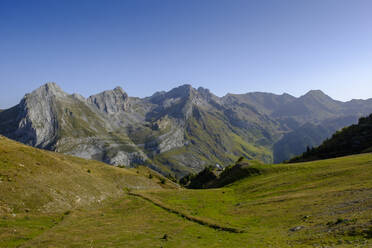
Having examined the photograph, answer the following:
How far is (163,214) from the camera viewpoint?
4772 centimetres

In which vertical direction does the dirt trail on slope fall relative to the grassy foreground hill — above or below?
below

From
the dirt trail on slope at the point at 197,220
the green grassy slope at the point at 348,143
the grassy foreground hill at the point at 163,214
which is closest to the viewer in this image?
the grassy foreground hill at the point at 163,214

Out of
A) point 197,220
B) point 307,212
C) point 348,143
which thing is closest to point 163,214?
point 197,220

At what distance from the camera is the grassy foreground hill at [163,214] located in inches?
1133

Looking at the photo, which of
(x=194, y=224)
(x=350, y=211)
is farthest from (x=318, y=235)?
(x=194, y=224)

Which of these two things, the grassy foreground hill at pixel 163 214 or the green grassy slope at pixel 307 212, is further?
the grassy foreground hill at pixel 163 214

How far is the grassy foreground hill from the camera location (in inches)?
1133

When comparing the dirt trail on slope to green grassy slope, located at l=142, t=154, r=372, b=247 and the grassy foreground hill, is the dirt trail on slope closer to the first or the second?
the grassy foreground hill

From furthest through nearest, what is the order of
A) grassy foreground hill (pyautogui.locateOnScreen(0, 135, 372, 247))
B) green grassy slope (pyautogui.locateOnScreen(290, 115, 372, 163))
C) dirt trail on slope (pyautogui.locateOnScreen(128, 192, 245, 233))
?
green grassy slope (pyautogui.locateOnScreen(290, 115, 372, 163))
dirt trail on slope (pyautogui.locateOnScreen(128, 192, 245, 233))
grassy foreground hill (pyautogui.locateOnScreen(0, 135, 372, 247))

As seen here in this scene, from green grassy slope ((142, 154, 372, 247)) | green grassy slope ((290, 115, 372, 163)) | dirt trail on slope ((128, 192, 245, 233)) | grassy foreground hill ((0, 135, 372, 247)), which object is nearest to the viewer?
green grassy slope ((142, 154, 372, 247))

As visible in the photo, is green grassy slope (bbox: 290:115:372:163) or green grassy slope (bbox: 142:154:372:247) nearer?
green grassy slope (bbox: 142:154:372:247)

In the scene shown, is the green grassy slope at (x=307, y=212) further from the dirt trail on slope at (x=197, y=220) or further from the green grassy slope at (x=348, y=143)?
the green grassy slope at (x=348, y=143)

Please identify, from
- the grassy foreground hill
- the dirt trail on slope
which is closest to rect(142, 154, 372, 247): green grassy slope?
the grassy foreground hill

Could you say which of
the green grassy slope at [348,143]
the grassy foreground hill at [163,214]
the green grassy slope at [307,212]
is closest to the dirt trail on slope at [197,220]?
the grassy foreground hill at [163,214]
